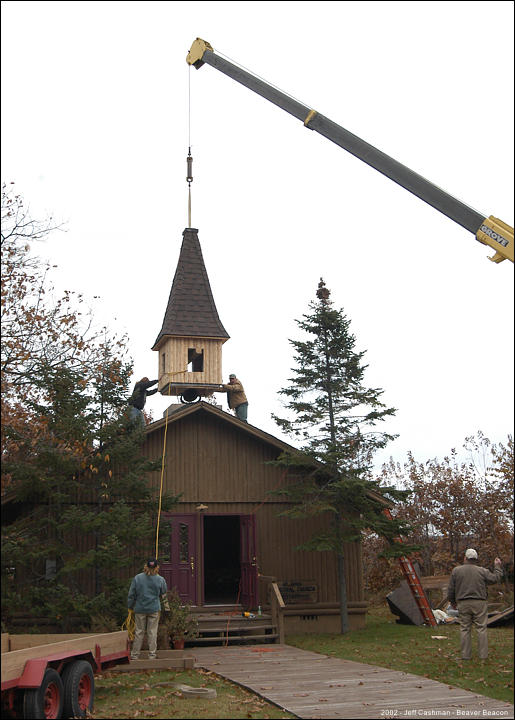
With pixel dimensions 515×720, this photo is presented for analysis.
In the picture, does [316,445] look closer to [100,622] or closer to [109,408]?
[109,408]

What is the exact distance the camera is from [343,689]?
11.0 meters

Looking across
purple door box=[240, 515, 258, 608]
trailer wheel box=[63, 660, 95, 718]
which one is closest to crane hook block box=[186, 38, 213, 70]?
trailer wheel box=[63, 660, 95, 718]

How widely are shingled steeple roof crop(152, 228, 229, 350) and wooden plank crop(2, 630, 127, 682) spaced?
11799mm

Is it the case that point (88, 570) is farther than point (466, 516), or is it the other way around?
point (466, 516)

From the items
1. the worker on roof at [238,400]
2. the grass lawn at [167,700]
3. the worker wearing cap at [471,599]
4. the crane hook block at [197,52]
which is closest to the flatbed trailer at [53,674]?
the grass lawn at [167,700]

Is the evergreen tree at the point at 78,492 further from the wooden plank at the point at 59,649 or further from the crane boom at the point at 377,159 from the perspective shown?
the crane boom at the point at 377,159

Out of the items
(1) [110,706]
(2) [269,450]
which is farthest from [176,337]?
(1) [110,706]

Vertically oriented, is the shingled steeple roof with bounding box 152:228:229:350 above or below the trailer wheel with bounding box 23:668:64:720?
above

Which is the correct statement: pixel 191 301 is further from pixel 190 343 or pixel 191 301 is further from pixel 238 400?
pixel 238 400

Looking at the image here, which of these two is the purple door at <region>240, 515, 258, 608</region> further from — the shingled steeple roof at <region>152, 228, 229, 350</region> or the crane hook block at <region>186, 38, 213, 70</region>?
the crane hook block at <region>186, 38, 213, 70</region>

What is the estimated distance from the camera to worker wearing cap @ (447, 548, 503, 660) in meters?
12.8

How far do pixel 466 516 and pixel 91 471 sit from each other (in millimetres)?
16209

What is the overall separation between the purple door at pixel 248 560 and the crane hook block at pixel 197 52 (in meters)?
11.2

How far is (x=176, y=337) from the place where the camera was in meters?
21.9
